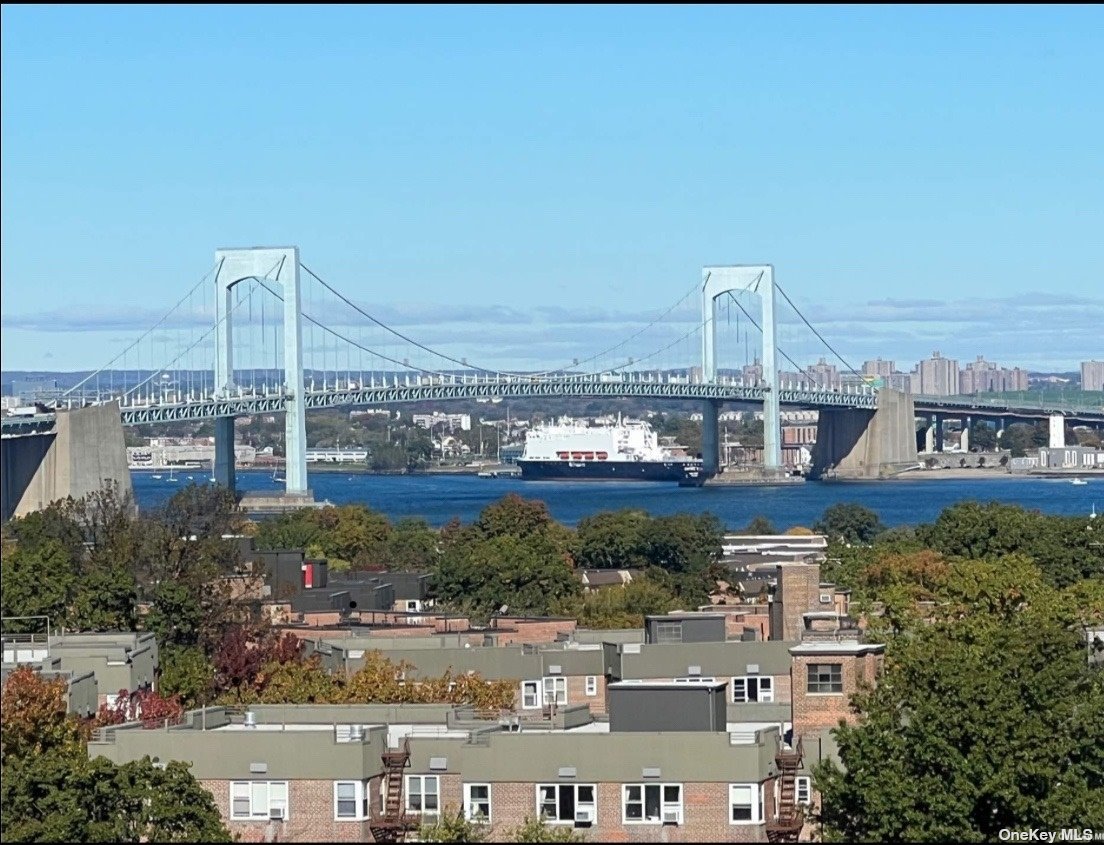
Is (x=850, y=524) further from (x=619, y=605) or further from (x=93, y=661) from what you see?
(x=93, y=661)

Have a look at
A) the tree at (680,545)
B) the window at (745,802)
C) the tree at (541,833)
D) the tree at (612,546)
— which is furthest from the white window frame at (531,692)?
the tree at (612,546)

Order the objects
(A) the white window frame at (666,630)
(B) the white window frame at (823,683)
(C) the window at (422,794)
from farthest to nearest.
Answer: (A) the white window frame at (666,630), (B) the white window frame at (823,683), (C) the window at (422,794)

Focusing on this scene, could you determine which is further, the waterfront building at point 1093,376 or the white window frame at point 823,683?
the waterfront building at point 1093,376

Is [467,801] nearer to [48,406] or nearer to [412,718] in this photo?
[412,718]

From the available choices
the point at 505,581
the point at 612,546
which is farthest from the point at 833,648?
the point at 612,546

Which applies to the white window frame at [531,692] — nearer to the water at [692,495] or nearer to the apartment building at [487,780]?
the apartment building at [487,780]

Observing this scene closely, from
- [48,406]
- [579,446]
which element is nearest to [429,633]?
[48,406]

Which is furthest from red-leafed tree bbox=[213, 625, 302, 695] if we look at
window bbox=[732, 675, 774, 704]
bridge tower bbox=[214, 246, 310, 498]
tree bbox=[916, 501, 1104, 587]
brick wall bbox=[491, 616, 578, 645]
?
bridge tower bbox=[214, 246, 310, 498]
